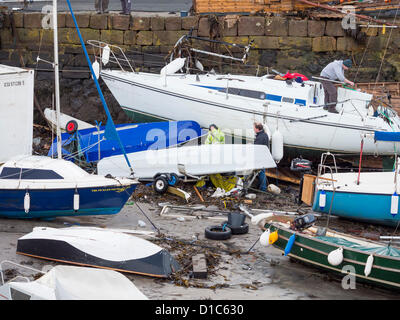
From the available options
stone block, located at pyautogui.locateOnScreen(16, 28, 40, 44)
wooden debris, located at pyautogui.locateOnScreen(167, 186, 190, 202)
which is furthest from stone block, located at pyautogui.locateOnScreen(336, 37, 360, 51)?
stone block, located at pyautogui.locateOnScreen(16, 28, 40, 44)

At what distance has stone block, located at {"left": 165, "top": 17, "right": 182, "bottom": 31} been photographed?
1866cm

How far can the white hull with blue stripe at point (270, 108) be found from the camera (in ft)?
49.6

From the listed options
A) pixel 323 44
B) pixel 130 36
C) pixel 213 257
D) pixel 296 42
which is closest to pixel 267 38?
pixel 296 42

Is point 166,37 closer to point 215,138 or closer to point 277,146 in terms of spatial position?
point 215,138

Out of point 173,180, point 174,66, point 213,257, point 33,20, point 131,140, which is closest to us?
point 213,257

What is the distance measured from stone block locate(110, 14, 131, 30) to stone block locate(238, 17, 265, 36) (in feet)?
10.4

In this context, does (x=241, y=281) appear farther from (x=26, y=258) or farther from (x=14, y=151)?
(x=14, y=151)

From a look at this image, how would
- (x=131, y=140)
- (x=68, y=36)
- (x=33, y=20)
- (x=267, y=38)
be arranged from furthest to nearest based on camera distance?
(x=33, y=20), (x=68, y=36), (x=267, y=38), (x=131, y=140)

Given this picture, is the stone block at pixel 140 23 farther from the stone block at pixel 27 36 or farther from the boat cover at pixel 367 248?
the boat cover at pixel 367 248

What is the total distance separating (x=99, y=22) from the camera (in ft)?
62.1

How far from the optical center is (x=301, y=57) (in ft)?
61.1

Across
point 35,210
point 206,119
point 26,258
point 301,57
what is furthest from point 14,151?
point 301,57

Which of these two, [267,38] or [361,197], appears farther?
[267,38]

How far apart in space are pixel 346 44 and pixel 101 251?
11.6 metres
